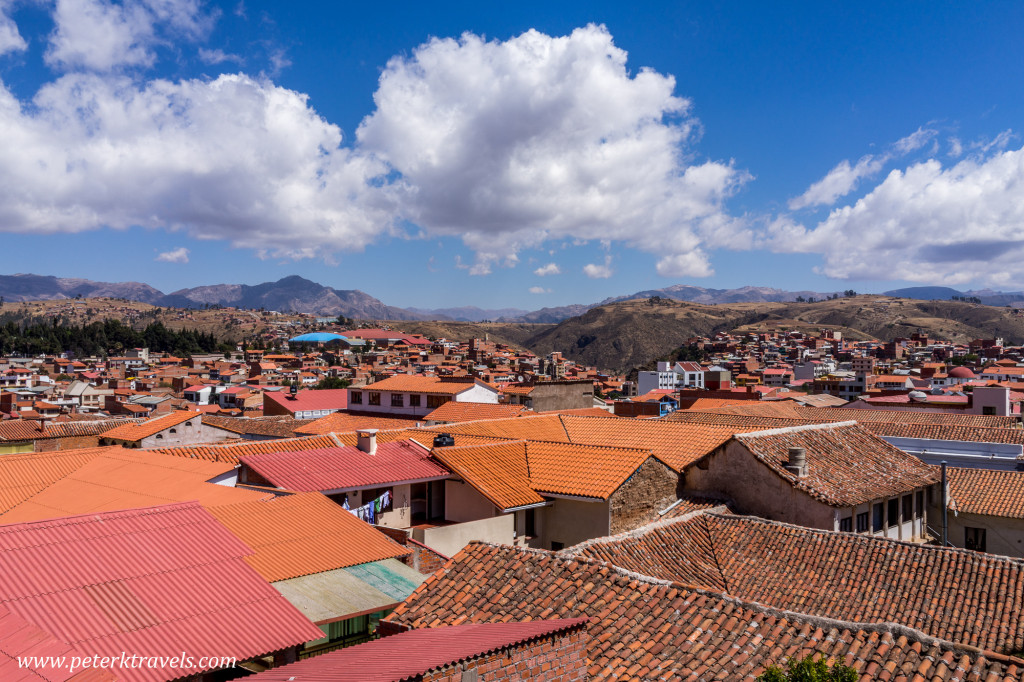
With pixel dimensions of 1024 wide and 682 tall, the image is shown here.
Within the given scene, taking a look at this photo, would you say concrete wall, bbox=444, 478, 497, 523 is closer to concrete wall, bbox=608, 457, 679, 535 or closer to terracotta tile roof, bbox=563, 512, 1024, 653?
concrete wall, bbox=608, 457, 679, 535

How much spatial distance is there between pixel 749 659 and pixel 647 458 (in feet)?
29.9

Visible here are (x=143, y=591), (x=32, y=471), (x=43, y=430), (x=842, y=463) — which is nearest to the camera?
(x=143, y=591)

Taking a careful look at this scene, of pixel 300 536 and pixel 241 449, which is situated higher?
pixel 241 449

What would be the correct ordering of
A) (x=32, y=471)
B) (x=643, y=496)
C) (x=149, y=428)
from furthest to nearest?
(x=149, y=428) < (x=32, y=471) < (x=643, y=496)

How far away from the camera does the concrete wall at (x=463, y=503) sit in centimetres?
1557

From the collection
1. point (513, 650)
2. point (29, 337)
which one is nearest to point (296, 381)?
point (29, 337)

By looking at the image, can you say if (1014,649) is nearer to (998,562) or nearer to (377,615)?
(998,562)

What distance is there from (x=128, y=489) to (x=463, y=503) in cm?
662

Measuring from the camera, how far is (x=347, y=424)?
35688mm

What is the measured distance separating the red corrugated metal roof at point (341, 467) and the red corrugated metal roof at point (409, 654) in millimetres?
8132

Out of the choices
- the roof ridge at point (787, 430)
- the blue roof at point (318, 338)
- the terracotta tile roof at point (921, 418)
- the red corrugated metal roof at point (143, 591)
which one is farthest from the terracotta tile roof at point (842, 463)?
the blue roof at point (318, 338)

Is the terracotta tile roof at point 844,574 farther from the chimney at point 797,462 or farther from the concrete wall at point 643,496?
the chimney at point 797,462

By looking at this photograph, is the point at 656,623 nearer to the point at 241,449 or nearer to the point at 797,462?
the point at 797,462

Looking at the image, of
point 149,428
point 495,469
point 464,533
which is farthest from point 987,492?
point 149,428
